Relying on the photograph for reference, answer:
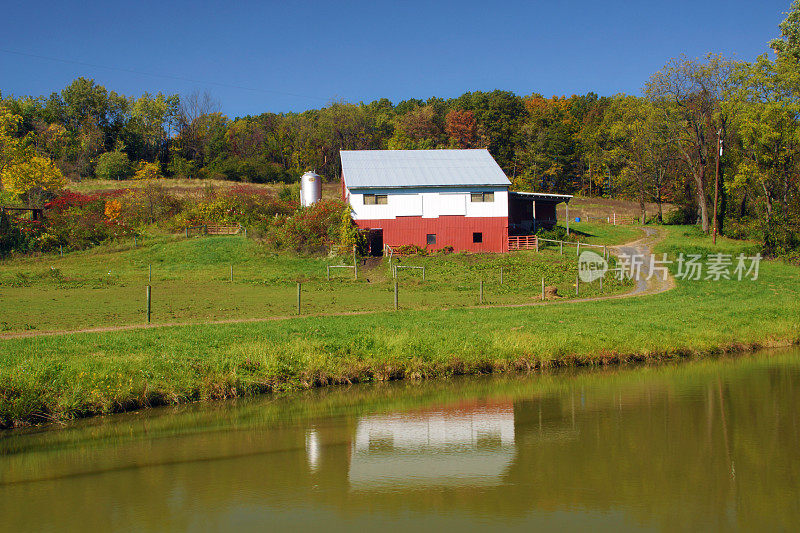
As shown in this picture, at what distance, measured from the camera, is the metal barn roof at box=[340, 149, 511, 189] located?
2056 inches

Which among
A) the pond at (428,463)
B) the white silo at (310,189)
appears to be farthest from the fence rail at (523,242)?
the pond at (428,463)

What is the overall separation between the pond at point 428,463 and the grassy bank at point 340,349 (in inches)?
24.2

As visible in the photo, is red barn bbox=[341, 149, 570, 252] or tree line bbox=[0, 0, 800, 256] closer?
red barn bbox=[341, 149, 570, 252]

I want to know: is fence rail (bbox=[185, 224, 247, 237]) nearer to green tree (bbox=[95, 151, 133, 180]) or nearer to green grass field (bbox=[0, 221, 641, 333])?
green grass field (bbox=[0, 221, 641, 333])

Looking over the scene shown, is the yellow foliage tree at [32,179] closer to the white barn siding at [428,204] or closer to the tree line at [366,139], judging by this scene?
the tree line at [366,139]

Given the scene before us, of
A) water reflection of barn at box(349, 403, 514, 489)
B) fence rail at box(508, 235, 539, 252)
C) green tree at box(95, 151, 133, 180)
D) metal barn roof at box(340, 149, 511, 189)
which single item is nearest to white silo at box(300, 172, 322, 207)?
metal barn roof at box(340, 149, 511, 189)

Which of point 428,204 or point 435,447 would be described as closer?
point 435,447

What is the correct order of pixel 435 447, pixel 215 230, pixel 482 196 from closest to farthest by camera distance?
pixel 435 447, pixel 482 196, pixel 215 230

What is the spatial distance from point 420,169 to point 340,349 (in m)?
37.4

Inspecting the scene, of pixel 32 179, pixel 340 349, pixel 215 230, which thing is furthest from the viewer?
pixel 215 230

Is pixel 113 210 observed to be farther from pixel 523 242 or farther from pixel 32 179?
pixel 523 242

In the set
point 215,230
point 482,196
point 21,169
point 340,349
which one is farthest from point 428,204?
point 21,169

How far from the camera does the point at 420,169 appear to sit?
181 ft

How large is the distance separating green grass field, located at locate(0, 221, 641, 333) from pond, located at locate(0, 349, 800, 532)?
11.5 meters
